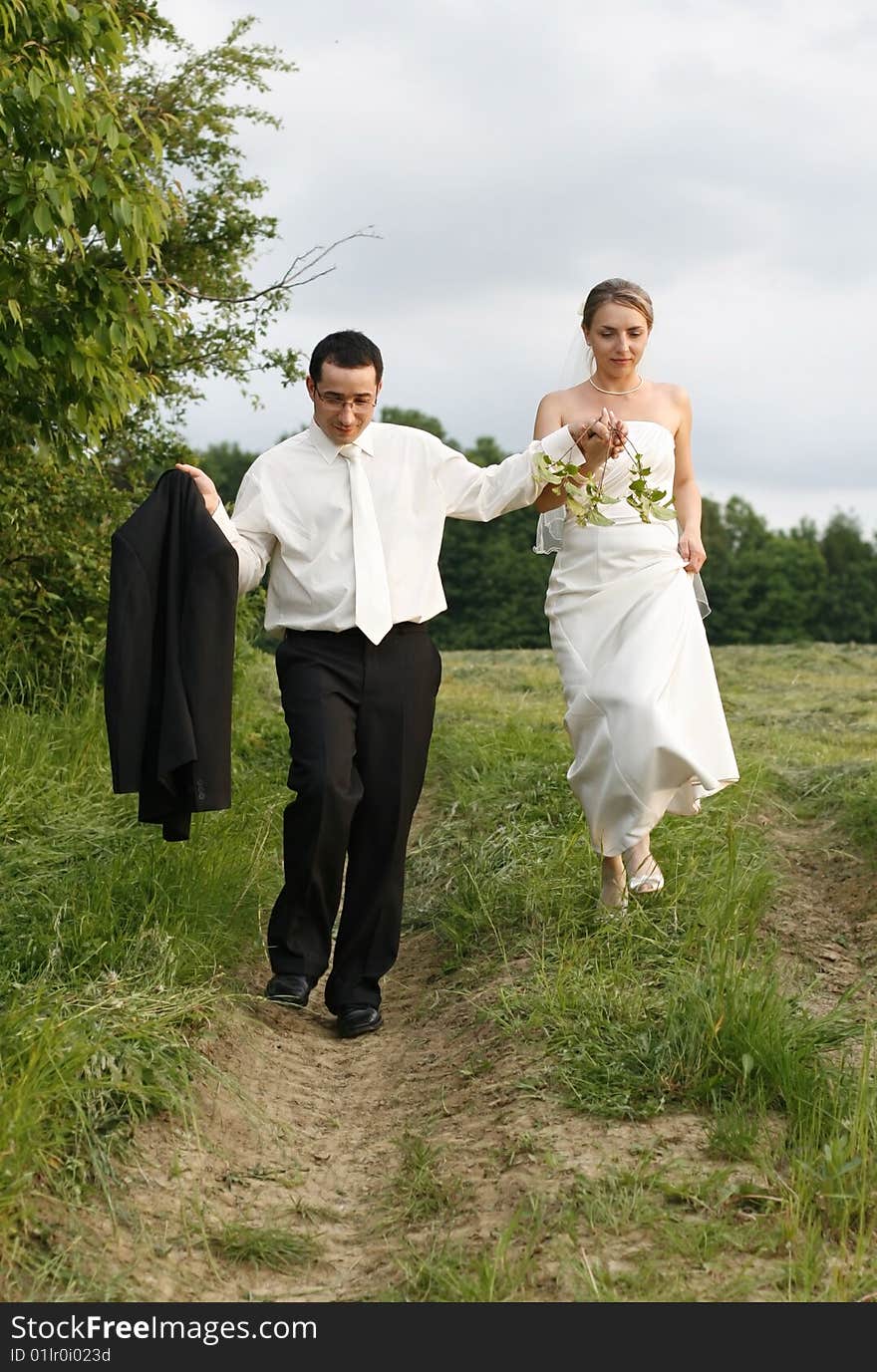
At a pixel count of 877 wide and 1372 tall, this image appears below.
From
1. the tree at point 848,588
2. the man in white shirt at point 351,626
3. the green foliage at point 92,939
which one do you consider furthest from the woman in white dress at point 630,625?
the tree at point 848,588

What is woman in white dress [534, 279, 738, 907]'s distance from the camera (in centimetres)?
580

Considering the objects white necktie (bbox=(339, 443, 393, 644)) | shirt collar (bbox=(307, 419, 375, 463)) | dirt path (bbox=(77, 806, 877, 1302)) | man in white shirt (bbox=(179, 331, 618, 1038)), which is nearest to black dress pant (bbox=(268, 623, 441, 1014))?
man in white shirt (bbox=(179, 331, 618, 1038))

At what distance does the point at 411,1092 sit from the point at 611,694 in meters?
1.72

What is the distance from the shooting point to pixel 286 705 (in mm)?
5539

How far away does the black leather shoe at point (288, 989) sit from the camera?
5.59 m

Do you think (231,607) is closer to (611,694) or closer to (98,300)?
(611,694)

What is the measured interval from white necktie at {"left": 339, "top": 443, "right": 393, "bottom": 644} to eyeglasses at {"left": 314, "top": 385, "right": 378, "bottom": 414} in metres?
0.21

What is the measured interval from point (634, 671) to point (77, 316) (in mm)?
2821

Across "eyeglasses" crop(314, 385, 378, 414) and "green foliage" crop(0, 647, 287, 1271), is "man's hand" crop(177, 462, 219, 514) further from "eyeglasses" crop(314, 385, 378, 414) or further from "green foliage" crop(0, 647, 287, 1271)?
"green foliage" crop(0, 647, 287, 1271)

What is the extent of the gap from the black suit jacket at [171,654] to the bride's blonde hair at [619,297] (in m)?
1.80

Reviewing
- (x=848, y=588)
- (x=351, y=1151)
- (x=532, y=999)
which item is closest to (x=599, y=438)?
(x=532, y=999)
